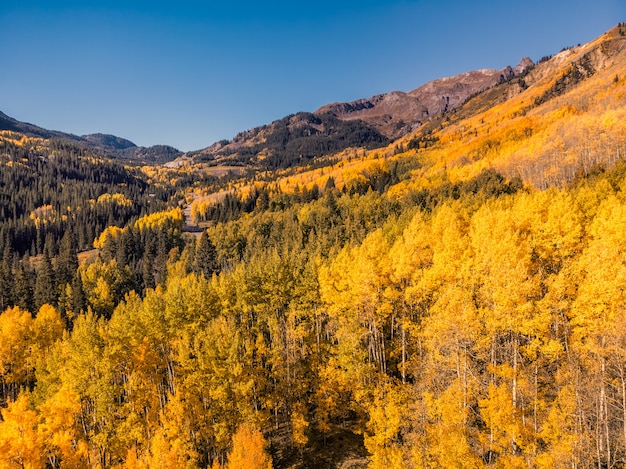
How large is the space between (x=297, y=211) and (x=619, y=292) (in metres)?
98.4

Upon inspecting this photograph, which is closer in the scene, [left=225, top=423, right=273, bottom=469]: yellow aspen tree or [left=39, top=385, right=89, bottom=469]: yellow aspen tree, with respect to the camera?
[left=225, top=423, right=273, bottom=469]: yellow aspen tree

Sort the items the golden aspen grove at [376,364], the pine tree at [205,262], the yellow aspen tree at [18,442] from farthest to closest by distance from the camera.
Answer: the pine tree at [205,262] → the yellow aspen tree at [18,442] → the golden aspen grove at [376,364]

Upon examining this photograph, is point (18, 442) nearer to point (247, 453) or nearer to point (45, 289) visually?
point (247, 453)

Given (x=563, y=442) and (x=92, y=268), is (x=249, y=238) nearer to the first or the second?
(x=92, y=268)

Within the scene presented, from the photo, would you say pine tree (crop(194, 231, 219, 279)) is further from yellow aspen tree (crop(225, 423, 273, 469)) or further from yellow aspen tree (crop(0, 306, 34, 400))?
yellow aspen tree (crop(225, 423, 273, 469))

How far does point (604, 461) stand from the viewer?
21.3 meters

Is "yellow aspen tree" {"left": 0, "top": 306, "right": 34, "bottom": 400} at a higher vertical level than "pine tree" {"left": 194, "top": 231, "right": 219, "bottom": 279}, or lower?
lower

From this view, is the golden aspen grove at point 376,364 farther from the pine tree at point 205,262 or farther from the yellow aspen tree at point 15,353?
the pine tree at point 205,262

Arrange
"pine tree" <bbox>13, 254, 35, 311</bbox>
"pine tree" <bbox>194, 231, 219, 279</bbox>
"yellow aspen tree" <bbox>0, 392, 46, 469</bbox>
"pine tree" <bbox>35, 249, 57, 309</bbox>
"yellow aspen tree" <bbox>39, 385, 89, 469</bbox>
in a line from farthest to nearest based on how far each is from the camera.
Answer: "pine tree" <bbox>194, 231, 219, 279</bbox>
"pine tree" <bbox>35, 249, 57, 309</bbox>
"pine tree" <bbox>13, 254, 35, 311</bbox>
"yellow aspen tree" <bbox>39, 385, 89, 469</bbox>
"yellow aspen tree" <bbox>0, 392, 46, 469</bbox>

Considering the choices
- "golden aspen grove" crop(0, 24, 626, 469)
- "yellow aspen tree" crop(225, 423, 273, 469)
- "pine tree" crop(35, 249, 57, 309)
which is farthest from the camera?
"pine tree" crop(35, 249, 57, 309)

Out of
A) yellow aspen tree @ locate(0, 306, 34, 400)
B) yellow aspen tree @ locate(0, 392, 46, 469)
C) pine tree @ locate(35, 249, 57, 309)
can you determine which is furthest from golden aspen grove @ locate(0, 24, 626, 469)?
pine tree @ locate(35, 249, 57, 309)

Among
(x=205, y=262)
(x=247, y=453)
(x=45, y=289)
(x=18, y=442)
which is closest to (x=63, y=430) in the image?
(x=18, y=442)

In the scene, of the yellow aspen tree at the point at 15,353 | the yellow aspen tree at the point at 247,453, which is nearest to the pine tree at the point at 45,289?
the yellow aspen tree at the point at 15,353

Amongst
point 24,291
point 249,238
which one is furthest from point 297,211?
point 24,291
